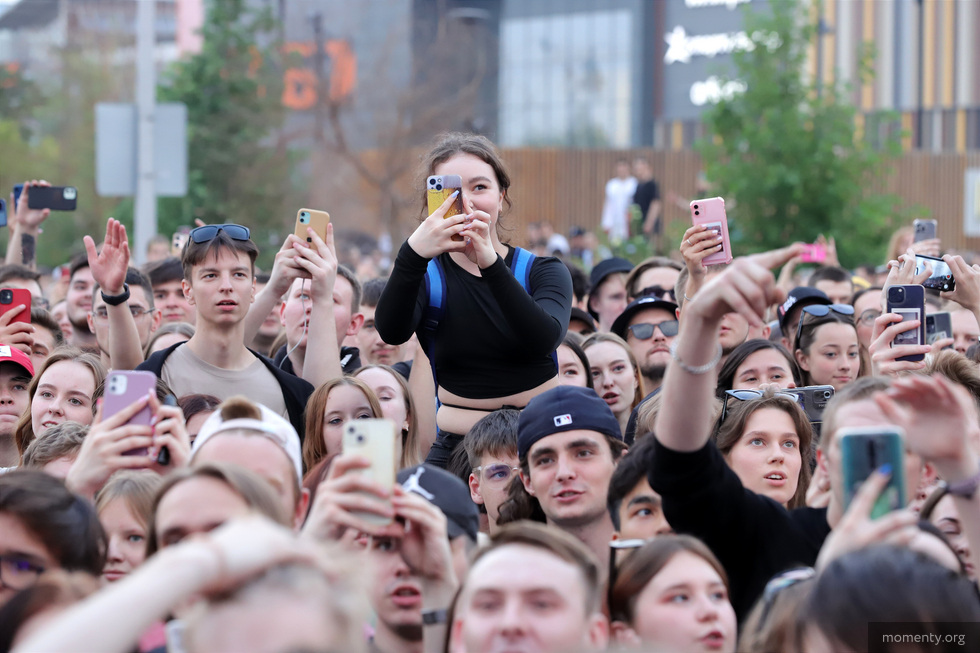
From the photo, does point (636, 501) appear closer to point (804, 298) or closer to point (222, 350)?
point (222, 350)

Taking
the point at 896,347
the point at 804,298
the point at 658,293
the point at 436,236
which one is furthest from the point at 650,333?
the point at 436,236

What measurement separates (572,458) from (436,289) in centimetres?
117

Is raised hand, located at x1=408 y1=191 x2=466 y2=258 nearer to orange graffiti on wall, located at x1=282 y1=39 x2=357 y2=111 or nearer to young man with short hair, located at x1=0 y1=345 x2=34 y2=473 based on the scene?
young man with short hair, located at x1=0 y1=345 x2=34 y2=473

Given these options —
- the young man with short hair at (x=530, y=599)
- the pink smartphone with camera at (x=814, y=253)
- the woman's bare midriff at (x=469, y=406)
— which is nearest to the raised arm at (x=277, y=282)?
the woman's bare midriff at (x=469, y=406)

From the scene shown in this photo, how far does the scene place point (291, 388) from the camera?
5.82 m

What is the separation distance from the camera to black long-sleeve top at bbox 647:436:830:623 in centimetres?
352

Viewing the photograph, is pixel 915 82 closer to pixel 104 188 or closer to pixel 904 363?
pixel 104 188

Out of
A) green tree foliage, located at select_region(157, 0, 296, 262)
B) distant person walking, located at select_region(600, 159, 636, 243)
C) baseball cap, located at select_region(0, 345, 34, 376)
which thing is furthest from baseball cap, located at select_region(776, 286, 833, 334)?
green tree foliage, located at select_region(157, 0, 296, 262)

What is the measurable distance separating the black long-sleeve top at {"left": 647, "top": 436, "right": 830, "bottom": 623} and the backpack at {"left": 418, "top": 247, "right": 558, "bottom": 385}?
1.86 meters

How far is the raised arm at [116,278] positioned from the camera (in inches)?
231

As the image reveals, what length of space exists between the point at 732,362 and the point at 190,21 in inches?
1955

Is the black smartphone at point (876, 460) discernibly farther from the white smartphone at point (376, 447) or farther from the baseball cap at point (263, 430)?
the baseball cap at point (263, 430)

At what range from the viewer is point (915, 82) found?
31438 mm

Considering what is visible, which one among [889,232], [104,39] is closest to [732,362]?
[889,232]
